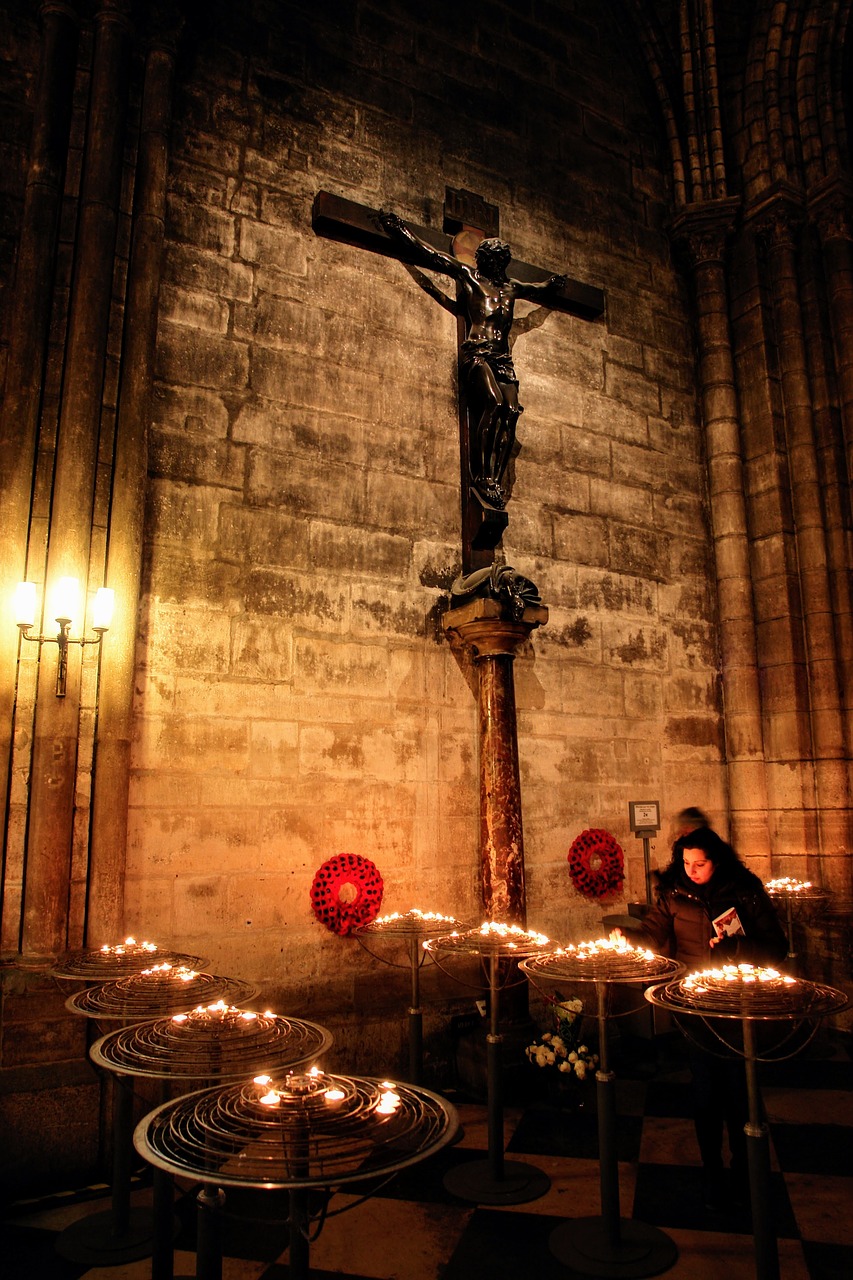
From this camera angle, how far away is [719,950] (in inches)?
136

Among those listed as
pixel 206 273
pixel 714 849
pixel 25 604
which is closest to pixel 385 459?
pixel 206 273

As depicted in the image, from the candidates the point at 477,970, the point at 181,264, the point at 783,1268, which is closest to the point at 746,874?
the point at 783,1268

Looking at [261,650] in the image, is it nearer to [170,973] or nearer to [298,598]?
[298,598]

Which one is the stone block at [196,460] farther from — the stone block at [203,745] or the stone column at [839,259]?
the stone column at [839,259]

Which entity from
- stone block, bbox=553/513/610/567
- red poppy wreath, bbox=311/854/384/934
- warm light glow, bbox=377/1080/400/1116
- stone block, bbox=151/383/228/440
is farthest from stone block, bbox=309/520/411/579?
warm light glow, bbox=377/1080/400/1116

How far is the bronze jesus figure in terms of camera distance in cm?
563

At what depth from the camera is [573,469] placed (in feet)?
21.1

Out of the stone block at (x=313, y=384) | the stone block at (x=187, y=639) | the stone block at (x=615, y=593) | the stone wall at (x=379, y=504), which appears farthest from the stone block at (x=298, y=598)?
the stone block at (x=615, y=593)

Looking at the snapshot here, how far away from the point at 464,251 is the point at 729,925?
4.83 meters

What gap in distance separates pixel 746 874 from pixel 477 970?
2312mm

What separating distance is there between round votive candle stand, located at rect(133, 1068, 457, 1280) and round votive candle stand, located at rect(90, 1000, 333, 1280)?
0.60 ft

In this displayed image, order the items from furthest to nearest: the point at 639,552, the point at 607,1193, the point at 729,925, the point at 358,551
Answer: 1. the point at 639,552
2. the point at 358,551
3. the point at 729,925
4. the point at 607,1193

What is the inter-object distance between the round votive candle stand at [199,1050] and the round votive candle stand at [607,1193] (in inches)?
37.2

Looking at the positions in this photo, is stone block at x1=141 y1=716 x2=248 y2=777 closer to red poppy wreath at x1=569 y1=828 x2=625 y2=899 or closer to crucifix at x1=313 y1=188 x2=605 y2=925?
crucifix at x1=313 y1=188 x2=605 y2=925
